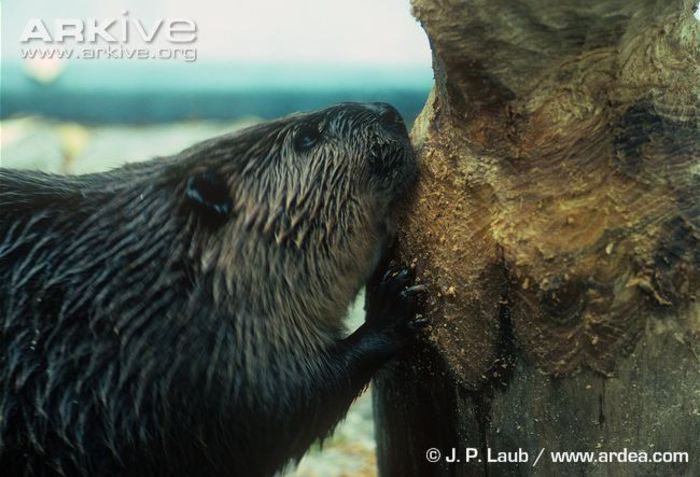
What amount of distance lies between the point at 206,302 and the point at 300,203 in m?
0.37

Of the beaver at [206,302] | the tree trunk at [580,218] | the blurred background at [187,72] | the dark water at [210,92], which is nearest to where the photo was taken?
the tree trunk at [580,218]

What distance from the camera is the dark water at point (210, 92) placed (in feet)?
11.0

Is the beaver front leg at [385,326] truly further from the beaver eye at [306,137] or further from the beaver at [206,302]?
the beaver eye at [306,137]

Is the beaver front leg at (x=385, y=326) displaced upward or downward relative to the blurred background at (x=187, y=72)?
downward

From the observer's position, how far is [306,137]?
7.04ft

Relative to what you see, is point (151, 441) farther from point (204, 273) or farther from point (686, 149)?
point (686, 149)

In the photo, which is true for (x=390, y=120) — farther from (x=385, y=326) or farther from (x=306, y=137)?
(x=385, y=326)

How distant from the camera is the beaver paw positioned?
195cm

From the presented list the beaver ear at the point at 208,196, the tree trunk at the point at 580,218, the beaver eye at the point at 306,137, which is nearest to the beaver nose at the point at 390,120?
the beaver eye at the point at 306,137

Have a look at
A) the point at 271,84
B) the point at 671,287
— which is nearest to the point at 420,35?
the point at 271,84

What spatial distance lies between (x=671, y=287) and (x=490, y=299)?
Result: 39 cm

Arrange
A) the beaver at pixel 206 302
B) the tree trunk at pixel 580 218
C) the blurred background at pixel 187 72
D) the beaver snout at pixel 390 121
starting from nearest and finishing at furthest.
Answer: the tree trunk at pixel 580 218 < the beaver at pixel 206 302 < the beaver snout at pixel 390 121 < the blurred background at pixel 187 72

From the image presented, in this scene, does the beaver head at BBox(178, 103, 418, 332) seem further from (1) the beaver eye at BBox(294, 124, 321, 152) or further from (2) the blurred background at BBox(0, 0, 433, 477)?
(2) the blurred background at BBox(0, 0, 433, 477)

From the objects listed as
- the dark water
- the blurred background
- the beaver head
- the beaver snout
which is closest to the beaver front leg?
the beaver head
